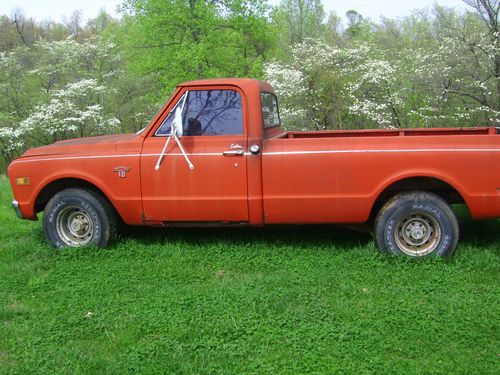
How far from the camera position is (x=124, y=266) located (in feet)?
16.7

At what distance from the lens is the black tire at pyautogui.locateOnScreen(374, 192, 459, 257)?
4.90 meters

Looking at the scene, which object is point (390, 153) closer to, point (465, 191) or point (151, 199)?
point (465, 191)

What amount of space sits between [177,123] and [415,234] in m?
2.62

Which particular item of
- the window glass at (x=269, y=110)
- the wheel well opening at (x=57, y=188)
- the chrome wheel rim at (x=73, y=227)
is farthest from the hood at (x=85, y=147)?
the window glass at (x=269, y=110)

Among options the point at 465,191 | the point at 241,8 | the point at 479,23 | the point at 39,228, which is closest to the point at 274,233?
the point at 465,191

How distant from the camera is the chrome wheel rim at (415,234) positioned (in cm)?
500

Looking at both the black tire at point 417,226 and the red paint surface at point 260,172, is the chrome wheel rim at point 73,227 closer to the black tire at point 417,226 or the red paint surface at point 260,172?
the red paint surface at point 260,172

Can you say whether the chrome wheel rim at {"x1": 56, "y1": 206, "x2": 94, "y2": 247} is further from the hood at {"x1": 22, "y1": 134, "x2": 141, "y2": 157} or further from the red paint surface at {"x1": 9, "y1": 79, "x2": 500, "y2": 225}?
the hood at {"x1": 22, "y1": 134, "x2": 141, "y2": 157}

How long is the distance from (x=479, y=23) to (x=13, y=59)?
63.2ft

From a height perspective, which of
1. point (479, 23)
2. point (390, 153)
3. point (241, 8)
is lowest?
point (390, 153)


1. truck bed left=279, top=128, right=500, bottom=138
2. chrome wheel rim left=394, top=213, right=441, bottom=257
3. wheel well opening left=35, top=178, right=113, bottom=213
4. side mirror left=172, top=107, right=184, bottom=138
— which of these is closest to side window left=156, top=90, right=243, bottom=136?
side mirror left=172, top=107, right=184, bottom=138

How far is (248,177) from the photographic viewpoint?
199 inches

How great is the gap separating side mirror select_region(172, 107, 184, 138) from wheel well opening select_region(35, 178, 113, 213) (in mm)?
1167

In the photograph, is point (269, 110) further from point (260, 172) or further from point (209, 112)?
point (260, 172)
